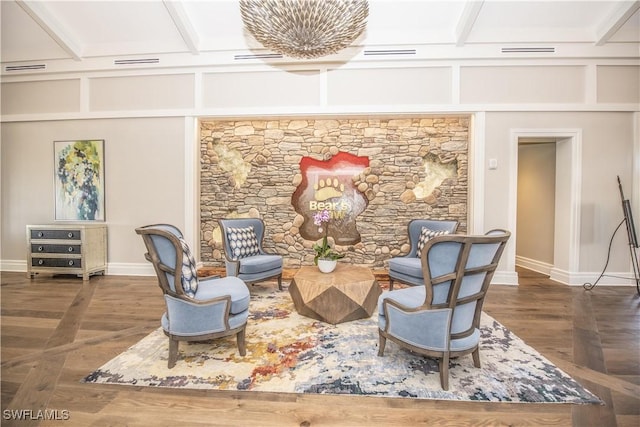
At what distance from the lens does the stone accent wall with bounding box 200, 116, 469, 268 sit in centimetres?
480

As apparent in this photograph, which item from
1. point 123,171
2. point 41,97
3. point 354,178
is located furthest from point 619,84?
point 41,97

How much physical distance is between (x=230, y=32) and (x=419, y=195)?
408 cm

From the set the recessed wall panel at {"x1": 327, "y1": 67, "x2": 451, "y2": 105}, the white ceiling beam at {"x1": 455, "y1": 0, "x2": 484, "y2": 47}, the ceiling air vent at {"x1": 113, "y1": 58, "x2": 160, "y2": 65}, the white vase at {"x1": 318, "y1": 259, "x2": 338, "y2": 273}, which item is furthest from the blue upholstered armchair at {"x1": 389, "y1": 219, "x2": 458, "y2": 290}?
the ceiling air vent at {"x1": 113, "y1": 58, "x2": 160, "y2": 65}

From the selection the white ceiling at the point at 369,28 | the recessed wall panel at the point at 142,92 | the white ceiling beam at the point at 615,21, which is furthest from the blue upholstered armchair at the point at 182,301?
the white ceiling beam at the point at 615,21

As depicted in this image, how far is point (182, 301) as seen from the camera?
2.04m

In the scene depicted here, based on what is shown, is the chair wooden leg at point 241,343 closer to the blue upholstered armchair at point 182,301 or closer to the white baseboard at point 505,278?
the blue upholstered armchair at point 182,301

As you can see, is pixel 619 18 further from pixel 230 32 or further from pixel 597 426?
pixel 230 32

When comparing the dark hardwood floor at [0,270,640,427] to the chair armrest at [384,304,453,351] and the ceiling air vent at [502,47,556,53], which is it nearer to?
the chair armrest at [384,304,453,351]

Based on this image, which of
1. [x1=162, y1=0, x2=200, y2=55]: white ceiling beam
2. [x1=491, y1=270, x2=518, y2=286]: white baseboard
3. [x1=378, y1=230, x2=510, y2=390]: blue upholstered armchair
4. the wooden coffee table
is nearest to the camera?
[x1=378, y1=230, x2=510, y2=390]: blue upholstered armchair

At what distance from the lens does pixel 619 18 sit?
3.71 m

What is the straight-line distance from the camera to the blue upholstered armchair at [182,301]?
2.01 meters

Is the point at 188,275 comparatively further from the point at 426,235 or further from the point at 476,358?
the point at 426,235

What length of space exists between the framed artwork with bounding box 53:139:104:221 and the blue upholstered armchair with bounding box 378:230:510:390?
5.27m

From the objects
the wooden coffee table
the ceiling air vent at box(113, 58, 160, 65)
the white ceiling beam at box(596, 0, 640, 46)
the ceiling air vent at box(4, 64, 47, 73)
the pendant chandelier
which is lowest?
the wooden coffee table
